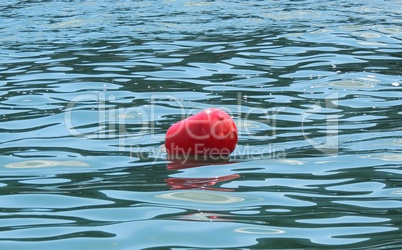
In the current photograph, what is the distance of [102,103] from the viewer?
802 cm

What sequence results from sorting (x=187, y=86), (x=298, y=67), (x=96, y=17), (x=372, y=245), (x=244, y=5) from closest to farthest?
(x=372, y=245) < (x=187, y=86) < (x=298, y=67) < (x=96, y=17) < (x=244, y=5)

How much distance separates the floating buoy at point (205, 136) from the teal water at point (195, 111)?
14cm

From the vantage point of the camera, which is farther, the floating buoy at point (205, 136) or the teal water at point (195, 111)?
the floating buoy at point (205, 136)

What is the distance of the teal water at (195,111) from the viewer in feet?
14.2

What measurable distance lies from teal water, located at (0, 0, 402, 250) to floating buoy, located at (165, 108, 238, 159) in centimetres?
14

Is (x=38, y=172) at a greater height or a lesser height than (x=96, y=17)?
lesser

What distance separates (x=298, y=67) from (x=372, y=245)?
5.71m

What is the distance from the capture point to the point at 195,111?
297 inches

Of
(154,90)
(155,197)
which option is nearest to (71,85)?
(154,90)

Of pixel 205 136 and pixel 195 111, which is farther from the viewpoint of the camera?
pixel 195 111

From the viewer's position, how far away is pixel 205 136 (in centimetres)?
577

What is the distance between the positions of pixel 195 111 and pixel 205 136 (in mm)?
1787

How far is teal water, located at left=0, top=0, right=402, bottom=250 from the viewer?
4.33 m

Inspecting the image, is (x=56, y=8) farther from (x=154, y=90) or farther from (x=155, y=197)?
(x=155, y=197)
